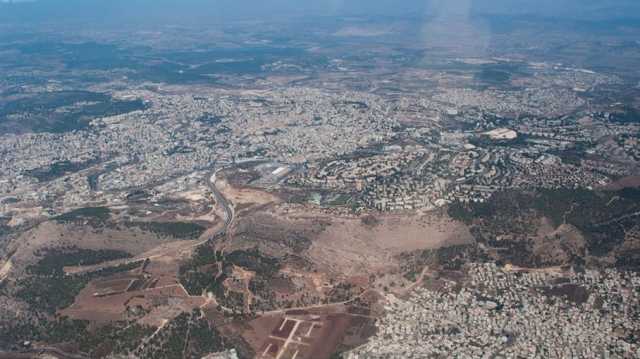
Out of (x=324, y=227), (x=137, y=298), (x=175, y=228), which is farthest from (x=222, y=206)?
(x=137, y=298)

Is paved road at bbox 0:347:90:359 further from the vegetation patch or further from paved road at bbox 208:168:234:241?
paved road at bbox 208:168:234:241

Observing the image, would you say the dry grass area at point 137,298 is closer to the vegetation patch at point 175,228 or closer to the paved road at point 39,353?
the paved road at point 39,353

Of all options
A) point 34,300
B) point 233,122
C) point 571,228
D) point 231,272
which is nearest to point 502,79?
point 233,122

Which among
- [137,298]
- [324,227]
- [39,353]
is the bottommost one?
[39,353]

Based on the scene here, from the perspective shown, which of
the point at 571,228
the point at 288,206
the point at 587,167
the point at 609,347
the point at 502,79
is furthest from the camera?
the point at 502,79

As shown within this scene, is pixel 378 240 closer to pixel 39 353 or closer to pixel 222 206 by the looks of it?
pixel 222 206

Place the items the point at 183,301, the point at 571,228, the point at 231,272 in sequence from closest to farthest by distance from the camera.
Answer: the point at 183,301, the point at 231,272, the point at 571,228

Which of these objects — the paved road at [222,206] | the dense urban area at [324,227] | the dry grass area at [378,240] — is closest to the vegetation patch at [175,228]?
the dense urban area at [324,227]

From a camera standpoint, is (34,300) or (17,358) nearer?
(17,358)

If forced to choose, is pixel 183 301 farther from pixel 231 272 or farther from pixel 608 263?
pixel 608 263

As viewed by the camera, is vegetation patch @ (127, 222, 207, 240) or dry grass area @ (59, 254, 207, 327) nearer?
dry grass area @ (59, 254, 207, 327)

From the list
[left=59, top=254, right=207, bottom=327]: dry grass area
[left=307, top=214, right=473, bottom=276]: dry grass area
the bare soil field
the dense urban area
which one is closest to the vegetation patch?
the dense urban area
